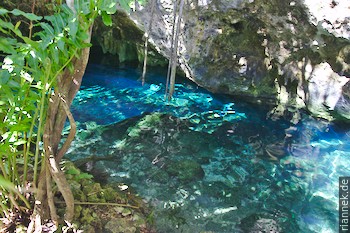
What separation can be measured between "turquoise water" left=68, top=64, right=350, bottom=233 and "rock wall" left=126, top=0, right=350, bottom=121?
22 centimetres

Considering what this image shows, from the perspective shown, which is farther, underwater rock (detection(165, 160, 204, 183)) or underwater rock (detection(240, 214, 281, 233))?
underwater rock (detection(165, 160, 204, 183))

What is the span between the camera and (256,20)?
349 cm

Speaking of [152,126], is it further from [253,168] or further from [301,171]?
[301,171]

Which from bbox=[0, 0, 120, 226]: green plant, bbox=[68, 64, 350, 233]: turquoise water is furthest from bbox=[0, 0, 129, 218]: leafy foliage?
bbox=[68, 64, 350, 233]: turquoise water

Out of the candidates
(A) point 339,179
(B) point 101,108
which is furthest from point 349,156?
(B) point 101,108

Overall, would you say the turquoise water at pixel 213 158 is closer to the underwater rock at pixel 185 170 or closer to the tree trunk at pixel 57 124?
the underwater rock at pixel 185 170

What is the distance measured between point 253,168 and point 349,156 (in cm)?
88

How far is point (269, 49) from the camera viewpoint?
3625 mm

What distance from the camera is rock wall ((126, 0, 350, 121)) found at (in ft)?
10.4

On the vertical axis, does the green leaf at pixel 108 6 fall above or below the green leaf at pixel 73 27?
above

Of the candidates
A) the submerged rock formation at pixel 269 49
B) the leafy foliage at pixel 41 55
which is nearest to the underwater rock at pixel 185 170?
the leafy foliage at pixel 41 55

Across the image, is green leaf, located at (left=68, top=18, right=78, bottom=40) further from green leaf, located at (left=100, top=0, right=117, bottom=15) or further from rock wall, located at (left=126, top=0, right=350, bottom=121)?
rock wall, located at (left=126, top=0, right=350, bottom=121)

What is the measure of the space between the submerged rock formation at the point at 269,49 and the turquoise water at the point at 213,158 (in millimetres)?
218

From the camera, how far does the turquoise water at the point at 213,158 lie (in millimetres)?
2156
